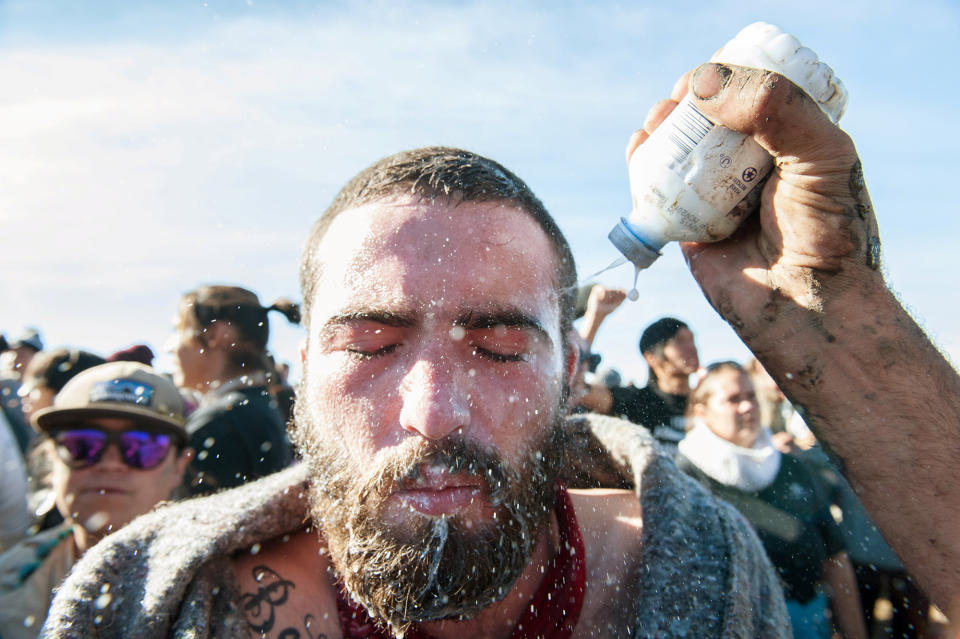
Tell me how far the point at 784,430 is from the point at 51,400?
243 inches

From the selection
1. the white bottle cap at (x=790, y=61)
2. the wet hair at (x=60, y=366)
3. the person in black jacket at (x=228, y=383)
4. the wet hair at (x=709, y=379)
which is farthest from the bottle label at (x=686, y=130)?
the wet hair at (x=60, y=366)

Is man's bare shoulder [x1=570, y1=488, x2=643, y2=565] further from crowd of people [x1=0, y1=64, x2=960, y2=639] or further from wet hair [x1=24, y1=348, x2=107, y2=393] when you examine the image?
wet hair [x1=24, y1=348, x2=107, y2=393]

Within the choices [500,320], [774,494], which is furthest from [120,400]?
[774,494]

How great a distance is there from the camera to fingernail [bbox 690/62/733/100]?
5.37ft

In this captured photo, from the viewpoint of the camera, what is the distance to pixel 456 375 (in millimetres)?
1800

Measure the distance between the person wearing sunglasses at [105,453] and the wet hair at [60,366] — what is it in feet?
4.87

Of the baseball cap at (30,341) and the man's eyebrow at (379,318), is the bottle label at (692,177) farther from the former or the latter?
the baseball cap at (30,341)

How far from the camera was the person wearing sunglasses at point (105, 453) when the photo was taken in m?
2.75

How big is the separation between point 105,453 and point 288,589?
4.35ft

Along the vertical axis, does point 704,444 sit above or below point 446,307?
below

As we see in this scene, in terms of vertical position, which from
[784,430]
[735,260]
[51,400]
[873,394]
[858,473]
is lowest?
[784,430]

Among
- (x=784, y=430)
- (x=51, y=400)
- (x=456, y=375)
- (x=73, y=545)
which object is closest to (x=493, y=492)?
(x=456, y=375)

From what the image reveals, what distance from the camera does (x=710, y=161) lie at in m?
1.68

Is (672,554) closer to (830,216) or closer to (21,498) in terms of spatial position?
(830,216)
